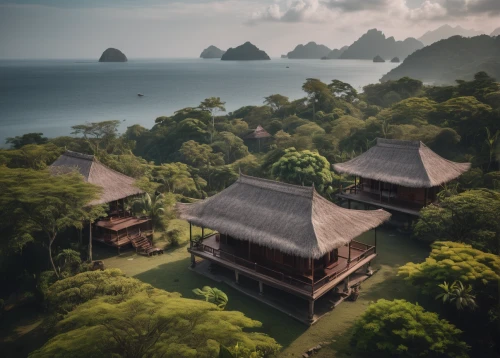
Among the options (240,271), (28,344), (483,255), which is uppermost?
(483,255)

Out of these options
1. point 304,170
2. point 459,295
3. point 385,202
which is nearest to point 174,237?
point 304,170

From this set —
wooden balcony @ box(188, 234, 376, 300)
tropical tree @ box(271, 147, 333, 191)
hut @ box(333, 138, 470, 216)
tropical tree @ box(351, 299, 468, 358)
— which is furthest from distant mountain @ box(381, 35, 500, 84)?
tropical tree @ box(351, 299, 468, 358)

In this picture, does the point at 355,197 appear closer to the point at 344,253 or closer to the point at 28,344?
the point at 344,253

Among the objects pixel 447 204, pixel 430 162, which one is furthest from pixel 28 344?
pixel 430 162

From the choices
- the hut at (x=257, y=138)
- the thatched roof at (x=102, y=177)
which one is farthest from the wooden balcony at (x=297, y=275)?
the hut at (x=257, y=138)

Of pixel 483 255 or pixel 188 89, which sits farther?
pixel 188 89

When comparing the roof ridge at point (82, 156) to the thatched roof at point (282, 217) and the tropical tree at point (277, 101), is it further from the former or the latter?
the tropical tree at point (277, 101)
